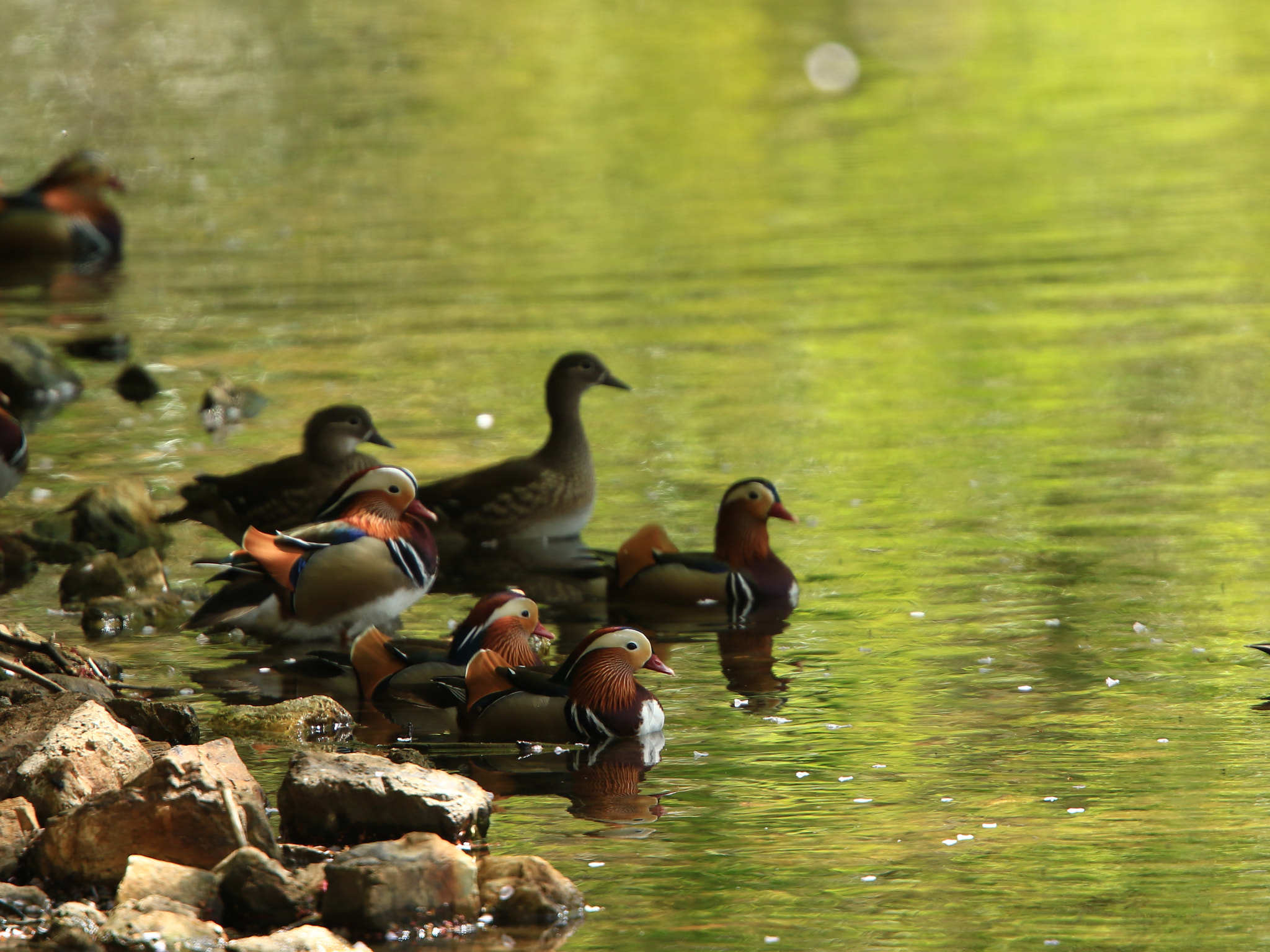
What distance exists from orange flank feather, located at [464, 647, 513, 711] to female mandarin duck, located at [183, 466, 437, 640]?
136cm

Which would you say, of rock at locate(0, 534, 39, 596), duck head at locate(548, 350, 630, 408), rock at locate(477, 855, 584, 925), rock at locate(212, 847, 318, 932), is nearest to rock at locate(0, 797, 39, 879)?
rock at locate(212, 847, 318, 932)

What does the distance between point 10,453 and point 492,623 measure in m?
4.22

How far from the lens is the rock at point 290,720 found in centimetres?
764

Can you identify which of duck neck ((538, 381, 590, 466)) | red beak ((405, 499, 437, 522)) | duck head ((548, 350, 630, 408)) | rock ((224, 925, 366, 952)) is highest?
duck head ((548, 350, 630, 408))

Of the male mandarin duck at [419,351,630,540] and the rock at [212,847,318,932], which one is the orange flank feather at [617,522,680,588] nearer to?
the male mandarin duck at [419,351,630,540]

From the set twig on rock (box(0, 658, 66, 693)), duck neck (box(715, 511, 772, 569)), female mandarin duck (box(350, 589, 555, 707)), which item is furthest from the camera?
duck neck (box(715, 511, 772, 569))

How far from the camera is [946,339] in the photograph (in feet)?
52.9

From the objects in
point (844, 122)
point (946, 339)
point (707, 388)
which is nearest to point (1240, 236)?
point (946, 339)

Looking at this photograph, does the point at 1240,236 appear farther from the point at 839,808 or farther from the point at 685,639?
the point at 839,808

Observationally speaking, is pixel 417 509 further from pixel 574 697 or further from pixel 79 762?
pixel 79 762

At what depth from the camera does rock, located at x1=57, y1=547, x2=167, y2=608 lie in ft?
A: 31.9

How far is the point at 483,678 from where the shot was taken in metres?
7.72

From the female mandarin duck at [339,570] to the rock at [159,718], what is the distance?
1600 millimetres

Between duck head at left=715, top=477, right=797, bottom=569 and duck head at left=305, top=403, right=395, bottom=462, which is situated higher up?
→ duck head at left=305, top=403, right=395, bottom=462
